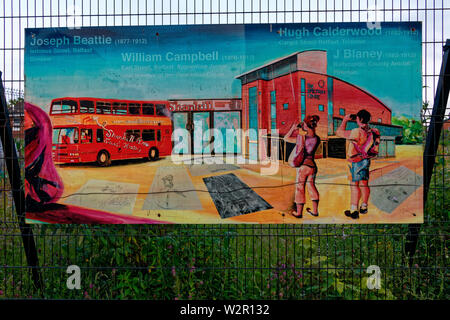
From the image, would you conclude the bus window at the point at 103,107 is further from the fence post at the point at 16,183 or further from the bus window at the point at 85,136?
the fence post at the point at 16,183

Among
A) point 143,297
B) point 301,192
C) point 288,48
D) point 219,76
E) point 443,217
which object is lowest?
point 143,297

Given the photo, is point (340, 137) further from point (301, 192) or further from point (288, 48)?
A: point (288, 48)

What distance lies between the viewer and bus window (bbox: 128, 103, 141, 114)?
14.7 ft

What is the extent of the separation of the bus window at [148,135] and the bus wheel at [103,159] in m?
0.49

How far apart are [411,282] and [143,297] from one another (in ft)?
10.9

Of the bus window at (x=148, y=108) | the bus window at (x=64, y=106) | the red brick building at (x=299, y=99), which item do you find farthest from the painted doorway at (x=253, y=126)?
the bus window at (x=64, y=106)

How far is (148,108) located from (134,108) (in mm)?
170

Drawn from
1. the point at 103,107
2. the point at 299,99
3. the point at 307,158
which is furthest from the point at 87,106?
the point at 307,158

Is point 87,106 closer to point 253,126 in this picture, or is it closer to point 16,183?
point 16,183

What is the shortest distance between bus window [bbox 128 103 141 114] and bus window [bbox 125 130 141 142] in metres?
0.25

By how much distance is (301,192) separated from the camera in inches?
175

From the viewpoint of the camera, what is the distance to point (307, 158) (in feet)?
14.7

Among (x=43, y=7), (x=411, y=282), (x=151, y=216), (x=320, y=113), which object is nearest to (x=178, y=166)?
Result: (x=151, y=216)

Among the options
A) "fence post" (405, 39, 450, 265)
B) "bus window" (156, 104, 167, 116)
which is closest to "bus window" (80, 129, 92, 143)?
"bus window" (156, 104, 167, 116)
